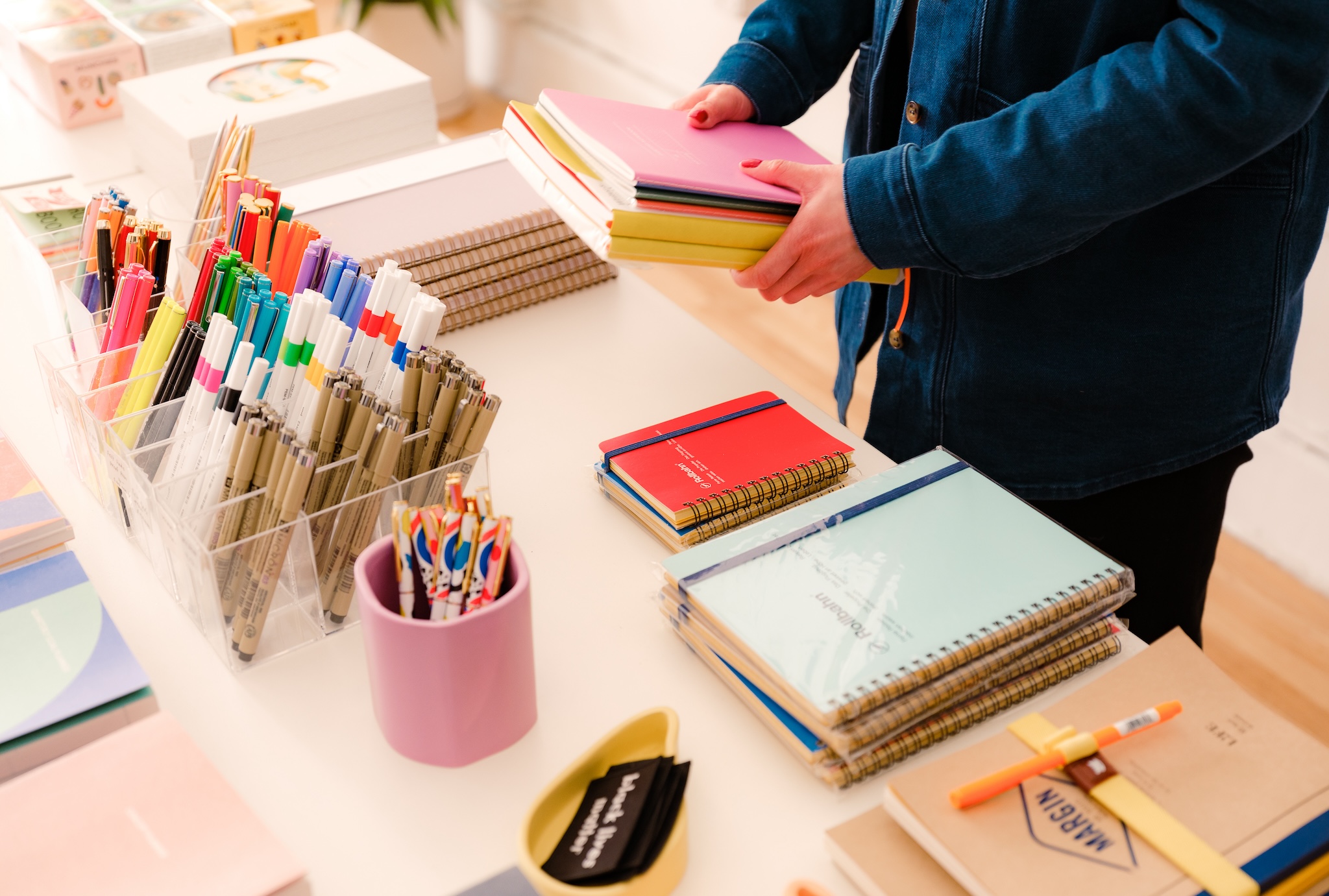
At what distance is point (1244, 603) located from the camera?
2.05m

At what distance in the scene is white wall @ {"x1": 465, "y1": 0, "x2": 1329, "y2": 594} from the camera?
1982 millimetres

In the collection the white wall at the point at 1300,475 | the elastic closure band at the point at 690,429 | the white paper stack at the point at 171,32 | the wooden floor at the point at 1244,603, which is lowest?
the wooden floor at the point at 1244,603

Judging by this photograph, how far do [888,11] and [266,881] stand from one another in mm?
932

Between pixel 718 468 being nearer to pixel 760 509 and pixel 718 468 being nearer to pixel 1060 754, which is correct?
pixel 760 509

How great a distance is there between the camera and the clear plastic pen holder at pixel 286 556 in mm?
806

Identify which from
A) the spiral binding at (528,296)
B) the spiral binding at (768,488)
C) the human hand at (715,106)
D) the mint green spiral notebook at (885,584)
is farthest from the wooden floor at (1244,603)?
the mint green spiral notebook at (885,584)

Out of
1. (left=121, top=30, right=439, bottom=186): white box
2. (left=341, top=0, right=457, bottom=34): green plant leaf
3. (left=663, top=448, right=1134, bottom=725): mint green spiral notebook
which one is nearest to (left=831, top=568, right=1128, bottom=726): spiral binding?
(left=663, top=448, right=1134, bottom=725): mint green spiral notebook

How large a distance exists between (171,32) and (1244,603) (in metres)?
2.12

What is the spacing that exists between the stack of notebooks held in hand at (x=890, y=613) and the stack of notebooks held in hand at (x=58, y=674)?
Answer: 1.28ft

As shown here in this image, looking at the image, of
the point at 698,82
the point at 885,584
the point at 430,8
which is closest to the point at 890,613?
the point at 885,584

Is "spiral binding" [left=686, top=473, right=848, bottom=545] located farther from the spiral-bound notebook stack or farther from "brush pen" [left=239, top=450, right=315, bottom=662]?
the spiral-bound notebook stack

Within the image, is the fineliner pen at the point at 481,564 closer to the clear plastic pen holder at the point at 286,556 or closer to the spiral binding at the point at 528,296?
the clear plastic pen holder at the point at 286,556

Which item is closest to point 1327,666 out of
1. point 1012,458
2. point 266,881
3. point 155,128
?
point 1012,458

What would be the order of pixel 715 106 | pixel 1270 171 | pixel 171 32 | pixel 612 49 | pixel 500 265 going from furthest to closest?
pixel 612 49
pixel 171 32
pixel 500 265
pixel 715 106
pixel 1270 171
